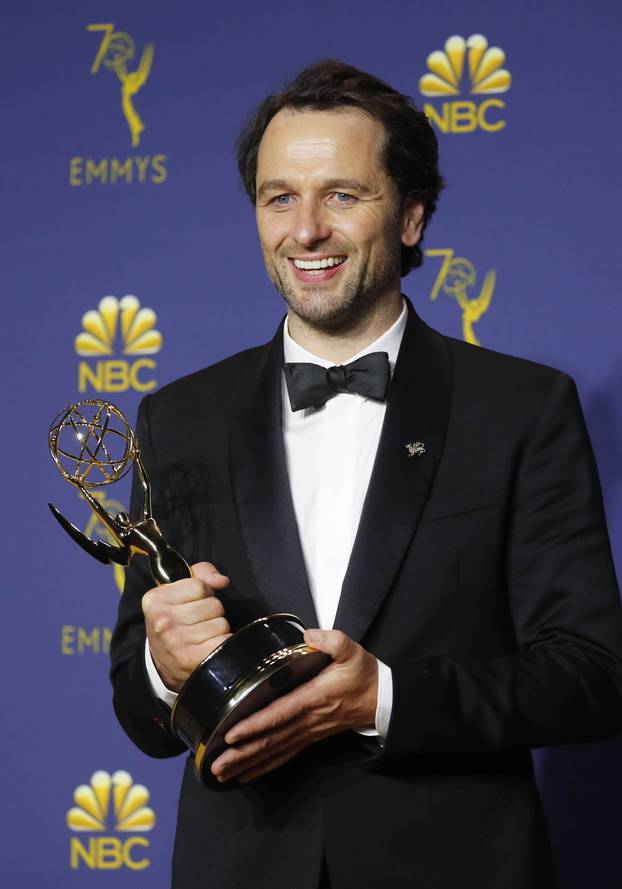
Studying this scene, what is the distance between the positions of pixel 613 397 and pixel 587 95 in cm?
58

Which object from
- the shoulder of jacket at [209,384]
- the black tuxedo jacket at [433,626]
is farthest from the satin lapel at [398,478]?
the shoulder of jacket at [209,384]

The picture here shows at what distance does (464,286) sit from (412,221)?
648 millimetres

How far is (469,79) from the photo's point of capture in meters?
2.43

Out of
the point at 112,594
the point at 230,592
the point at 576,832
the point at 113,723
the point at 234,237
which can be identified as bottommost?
the point at 576,832

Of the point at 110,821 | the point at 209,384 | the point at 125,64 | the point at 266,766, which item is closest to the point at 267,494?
the point at 209,384

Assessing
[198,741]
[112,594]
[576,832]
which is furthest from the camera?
[112,594]

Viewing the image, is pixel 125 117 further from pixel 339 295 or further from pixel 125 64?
pixel 339 295

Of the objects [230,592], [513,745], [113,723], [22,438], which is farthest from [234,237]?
[513,745]

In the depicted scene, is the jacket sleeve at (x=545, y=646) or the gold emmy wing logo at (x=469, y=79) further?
the gold emmy wing logo at (x=469, y=79)

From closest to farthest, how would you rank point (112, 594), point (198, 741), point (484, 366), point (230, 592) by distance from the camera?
point (198, 741), point (230, 592), point (484, 366), point (112, 594)

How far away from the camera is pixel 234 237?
8.46 feet

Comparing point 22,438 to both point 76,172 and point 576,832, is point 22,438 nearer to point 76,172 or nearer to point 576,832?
point 76,172

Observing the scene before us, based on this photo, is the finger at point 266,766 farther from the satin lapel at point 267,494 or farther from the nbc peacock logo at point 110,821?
the nbc peacock logo at point 110,821

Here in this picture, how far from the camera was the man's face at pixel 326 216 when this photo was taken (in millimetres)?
1599
